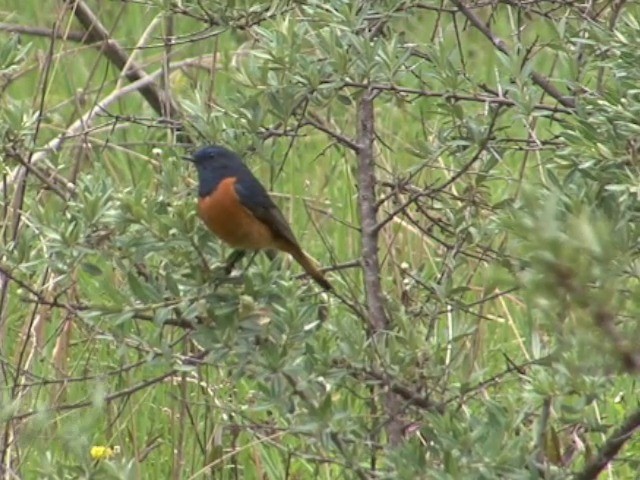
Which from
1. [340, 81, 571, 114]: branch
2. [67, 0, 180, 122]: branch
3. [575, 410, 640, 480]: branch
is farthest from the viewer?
[67, 0, 180, 122]: branch

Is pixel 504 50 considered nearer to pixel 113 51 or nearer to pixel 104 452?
pixel 104 452

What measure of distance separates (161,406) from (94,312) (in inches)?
68.3

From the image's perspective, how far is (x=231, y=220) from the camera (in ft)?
10.9

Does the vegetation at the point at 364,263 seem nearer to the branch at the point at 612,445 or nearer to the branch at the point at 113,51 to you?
the branch at the point at 612,445

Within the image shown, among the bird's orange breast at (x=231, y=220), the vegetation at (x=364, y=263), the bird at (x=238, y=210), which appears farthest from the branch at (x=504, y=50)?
the bird's orange breast at (x=231, y=220)

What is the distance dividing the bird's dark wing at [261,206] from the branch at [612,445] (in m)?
1.44

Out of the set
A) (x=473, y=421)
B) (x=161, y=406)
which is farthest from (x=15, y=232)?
(x=473, y=421)

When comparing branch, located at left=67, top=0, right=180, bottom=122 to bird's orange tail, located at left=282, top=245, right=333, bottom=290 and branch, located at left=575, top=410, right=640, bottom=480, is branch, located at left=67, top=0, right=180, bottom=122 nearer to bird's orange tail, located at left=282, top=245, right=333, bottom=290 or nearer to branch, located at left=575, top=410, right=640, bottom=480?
bird's orange tail, located at left=282, top=245, right=333, bottom=290

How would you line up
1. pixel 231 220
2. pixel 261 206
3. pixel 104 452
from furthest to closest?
pixel 261 206 < pixel 104 452 < pixel 231 220

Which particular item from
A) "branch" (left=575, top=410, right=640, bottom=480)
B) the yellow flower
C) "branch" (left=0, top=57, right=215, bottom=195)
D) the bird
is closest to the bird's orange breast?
the bird

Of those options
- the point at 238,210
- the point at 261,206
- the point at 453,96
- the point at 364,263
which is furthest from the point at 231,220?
the point at 453,96

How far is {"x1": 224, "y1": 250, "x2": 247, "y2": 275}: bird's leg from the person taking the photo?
287 cm

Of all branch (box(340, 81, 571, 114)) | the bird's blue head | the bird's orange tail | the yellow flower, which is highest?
branch (box(340, 81, 571, 114))

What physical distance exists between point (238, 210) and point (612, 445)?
1.47m
